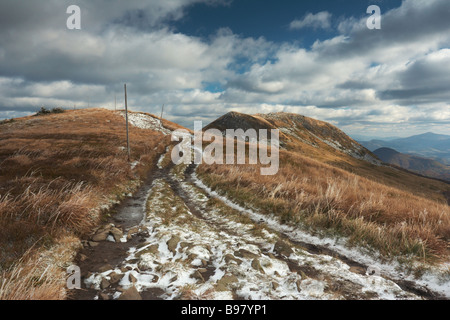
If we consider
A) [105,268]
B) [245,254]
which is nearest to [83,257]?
[105,268]

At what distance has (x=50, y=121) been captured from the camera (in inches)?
2338

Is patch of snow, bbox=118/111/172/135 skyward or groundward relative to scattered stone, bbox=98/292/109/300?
skyward

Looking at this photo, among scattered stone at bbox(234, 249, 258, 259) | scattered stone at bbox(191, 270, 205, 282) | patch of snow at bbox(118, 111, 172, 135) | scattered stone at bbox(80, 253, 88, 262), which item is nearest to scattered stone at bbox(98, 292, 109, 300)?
scattered stone at bbox(191, 270, 205, 282)

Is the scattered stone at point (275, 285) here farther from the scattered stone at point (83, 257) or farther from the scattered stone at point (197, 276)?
the scattered stone at point (83, 257)

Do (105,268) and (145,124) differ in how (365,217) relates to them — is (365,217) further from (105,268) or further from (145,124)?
(145,124)

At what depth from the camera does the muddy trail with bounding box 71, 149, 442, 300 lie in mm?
4422

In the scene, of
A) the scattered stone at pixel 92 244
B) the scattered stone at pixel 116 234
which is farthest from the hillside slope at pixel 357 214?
the scattered stone at pixel 92 244

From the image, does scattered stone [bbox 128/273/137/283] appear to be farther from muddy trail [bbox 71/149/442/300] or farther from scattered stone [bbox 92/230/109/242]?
scattered stone [bbox 92/230/109/242]

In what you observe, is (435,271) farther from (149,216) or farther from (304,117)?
(304,117)

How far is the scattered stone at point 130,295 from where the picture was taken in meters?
4.09

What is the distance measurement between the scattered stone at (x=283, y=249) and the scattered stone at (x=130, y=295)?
416 cm

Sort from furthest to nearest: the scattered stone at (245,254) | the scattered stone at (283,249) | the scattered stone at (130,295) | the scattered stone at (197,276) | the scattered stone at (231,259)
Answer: the scattered stone at (283,249) → the scattered stone at (245,254) → the scattered stone at (231,259) → the scattered stone at (197,276) → the scattered stone at (130,295)
